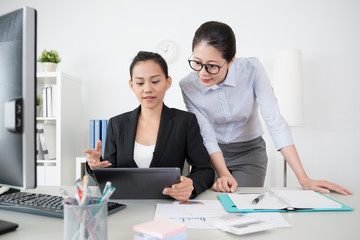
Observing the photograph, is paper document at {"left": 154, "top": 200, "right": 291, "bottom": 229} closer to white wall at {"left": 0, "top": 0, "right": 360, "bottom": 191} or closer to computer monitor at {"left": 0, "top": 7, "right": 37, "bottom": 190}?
computer monitor at {"left": 0, "top": 7, "right": 37, "bottom": 190}

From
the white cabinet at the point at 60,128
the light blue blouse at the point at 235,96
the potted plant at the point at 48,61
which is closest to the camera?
the light blue blouse at the point at 235,96

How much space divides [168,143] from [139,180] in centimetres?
40

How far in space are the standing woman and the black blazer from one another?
115 millimetres

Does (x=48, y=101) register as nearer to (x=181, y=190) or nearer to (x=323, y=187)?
(x=181, y=190)

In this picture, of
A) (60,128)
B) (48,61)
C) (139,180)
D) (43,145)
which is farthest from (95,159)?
(48,61)

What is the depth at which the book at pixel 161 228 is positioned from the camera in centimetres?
58

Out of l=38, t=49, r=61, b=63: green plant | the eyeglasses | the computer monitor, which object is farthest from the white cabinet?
the computer monitor

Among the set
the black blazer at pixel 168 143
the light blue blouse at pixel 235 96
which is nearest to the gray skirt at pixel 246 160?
the light blue blouse at pixel 235 96

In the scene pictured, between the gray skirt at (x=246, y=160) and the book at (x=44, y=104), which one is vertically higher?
the book at (x=44, y=104)

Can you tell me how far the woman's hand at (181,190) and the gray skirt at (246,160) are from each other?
793 millimetres

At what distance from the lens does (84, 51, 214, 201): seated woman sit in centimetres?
131

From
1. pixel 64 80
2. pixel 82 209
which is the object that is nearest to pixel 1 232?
pixel 82 209

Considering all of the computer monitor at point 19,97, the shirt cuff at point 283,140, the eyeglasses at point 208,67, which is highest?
the eyeglasses at point 208,67

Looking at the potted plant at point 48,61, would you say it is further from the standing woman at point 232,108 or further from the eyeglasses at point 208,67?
the eyeglasses at point 208,67
